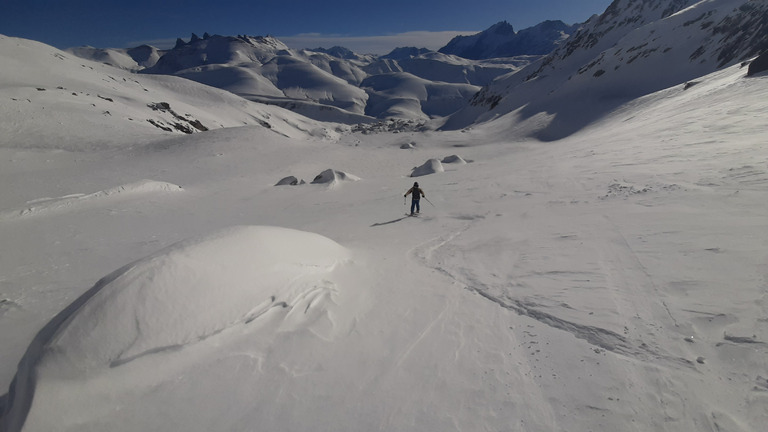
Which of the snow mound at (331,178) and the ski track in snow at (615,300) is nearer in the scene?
the ski track in snow at (615,300)

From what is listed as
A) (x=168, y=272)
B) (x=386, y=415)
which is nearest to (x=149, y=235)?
(x=168, y=272)

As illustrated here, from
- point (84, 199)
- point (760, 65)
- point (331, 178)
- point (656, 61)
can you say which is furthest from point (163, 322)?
point (656, 61)

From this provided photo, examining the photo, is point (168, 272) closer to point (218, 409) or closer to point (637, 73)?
point (218, 409)

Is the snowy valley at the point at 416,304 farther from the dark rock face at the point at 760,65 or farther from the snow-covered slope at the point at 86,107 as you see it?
the snow-covered slope at the point at 86,107

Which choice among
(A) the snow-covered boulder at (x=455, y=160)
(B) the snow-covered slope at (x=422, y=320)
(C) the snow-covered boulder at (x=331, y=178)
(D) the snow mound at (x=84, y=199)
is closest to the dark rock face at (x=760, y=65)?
(B) the snow-covered slope at (x=422, y=320)

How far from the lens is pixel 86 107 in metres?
31.0

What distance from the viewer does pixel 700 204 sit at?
6.86 m

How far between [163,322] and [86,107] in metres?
37.7

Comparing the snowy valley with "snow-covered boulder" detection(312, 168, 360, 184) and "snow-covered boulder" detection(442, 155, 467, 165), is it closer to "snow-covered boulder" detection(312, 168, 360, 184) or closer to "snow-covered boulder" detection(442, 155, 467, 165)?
"snow-covered boulder" detection(312, 168, 360, 184)

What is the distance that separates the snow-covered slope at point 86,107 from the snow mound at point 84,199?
13.3m

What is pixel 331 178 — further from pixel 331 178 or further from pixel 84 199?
pixel 84 199

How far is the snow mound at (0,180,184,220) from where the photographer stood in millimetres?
10750

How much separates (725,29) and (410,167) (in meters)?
47.1

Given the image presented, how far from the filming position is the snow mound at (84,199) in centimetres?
1075
